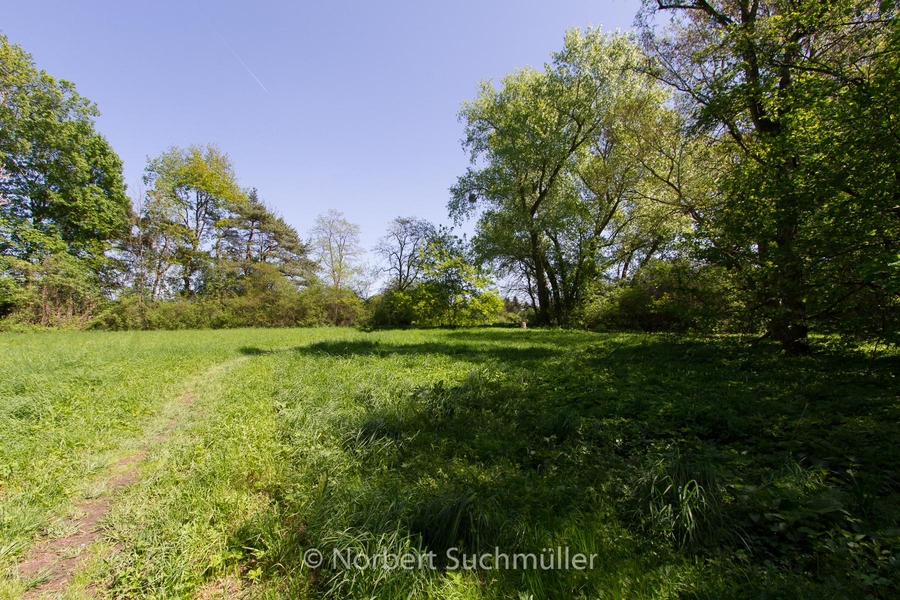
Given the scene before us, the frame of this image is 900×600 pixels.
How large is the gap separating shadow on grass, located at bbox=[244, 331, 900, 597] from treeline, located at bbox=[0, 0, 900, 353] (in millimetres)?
2128

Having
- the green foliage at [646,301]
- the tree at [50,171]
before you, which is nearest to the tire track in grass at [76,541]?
the green foliage at [646,301]

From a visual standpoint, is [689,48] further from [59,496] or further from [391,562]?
[59,496]

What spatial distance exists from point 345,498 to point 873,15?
45.5 feet

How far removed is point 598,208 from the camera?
2320cm

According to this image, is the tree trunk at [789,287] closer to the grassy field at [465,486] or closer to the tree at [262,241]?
the grassy field at [465,486]

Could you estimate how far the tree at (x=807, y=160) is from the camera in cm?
519

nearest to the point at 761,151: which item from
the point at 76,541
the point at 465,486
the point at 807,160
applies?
the point at 807,160

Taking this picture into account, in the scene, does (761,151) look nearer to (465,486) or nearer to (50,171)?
(465,486)

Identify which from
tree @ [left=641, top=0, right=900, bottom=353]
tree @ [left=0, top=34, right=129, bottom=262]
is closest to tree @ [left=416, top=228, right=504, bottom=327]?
tree @ [left=641, top=0, right=900, bottom=353]

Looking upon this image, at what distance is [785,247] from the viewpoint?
5875 millimetres

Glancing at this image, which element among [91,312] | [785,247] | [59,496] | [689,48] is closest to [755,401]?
[785,247]

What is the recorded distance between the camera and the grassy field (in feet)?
6.63

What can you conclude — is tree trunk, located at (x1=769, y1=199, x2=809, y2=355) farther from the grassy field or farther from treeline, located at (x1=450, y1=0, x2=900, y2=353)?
the grassy field

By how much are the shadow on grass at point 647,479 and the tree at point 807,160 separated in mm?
1887
